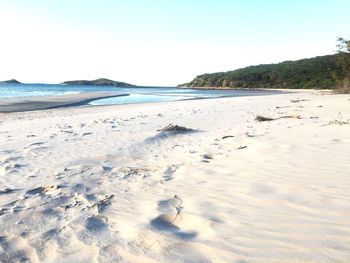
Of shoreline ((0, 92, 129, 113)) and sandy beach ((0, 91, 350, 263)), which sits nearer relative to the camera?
sandy beach ((0, 91, 350, 263))

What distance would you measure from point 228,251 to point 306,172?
7.26ft

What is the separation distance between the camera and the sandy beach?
2564mm

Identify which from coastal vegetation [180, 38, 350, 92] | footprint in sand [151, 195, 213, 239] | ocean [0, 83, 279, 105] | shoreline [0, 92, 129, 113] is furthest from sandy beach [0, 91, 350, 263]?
coastal vegetation [180, 38, 350, 92]

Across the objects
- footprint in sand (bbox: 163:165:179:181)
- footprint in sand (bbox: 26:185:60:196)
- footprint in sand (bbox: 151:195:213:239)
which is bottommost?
footprint in sand (bbox: 163:165:179:181)

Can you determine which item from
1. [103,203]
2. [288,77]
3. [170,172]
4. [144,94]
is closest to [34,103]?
[170,172]

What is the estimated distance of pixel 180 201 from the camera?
3.60m

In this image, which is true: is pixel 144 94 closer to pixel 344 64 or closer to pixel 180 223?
pixel 344 64

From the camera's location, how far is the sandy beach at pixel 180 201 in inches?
101

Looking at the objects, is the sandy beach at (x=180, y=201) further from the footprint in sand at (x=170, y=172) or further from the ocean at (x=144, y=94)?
the ocean at (x=144, y=94)

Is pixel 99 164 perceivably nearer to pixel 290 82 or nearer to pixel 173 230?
pixel 173 230

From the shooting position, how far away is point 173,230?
115 inches

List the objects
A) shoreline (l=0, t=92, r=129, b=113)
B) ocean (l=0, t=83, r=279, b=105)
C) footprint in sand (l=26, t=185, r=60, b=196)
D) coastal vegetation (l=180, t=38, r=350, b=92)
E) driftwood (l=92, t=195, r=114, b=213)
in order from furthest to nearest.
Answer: coastal vegetation (l=180, t=38, r=350, b=92) < ocean (l=0, t=83, r=279, b=105) < shoreline (l=0, t=92, r=129, b=113) < footprint in sand (l=26, t=185, r=60, b=196) < driftwood (l=92, t=195, r=114, b=213)

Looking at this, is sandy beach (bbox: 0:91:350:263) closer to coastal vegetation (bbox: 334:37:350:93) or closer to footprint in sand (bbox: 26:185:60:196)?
footprint in sand (bbox: 26:185:60:196)

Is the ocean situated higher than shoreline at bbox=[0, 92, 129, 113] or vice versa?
shoreline at bbox=[0, 92, 129, 113]
